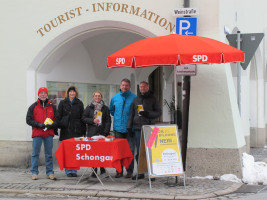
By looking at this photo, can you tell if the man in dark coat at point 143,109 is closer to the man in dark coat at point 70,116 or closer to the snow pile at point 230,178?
the man in dark coat at point 70,116

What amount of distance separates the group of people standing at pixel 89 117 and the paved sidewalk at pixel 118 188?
356 millimetres

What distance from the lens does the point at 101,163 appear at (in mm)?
7836

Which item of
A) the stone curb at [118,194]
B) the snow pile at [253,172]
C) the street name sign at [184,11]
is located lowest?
the stone curb at [118,194]

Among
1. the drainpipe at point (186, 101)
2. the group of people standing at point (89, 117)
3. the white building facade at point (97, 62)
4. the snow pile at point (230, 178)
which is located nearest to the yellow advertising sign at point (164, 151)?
the group of people standing at point (89, 117)

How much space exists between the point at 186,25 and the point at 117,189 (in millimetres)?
3407

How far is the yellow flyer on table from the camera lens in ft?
25.5

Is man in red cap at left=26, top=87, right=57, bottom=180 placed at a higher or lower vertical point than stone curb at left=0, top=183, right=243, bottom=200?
higher

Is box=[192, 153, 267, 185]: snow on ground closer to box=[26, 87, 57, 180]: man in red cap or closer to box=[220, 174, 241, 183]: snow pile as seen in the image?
box=[220, 174, 241, 183]: snow pile

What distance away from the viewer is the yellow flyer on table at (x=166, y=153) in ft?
25.5

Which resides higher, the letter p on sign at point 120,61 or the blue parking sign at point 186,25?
the blue parking sign at point 186,25

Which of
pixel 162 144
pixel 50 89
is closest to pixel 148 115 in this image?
pixel 162 144

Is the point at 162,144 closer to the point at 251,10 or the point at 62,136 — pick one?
the point at 62,136

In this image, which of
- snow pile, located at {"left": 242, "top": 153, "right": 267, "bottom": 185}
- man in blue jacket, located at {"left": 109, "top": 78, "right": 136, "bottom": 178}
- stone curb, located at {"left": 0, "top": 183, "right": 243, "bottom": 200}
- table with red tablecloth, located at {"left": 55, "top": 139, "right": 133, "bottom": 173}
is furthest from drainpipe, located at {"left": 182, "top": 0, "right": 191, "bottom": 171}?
stone curb, located at {"left": 0, "top": 183, "right": 243, "bottom": 200}

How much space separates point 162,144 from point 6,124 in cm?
417
